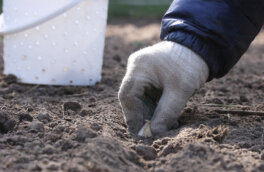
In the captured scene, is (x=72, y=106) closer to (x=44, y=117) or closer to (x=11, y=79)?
(x=44, y=117)

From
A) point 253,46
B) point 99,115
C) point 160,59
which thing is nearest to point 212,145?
point 160,59

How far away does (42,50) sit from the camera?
7.49 feet

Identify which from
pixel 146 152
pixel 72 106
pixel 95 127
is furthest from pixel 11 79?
pixel 146 152

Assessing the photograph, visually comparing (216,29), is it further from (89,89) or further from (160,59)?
(89,89)

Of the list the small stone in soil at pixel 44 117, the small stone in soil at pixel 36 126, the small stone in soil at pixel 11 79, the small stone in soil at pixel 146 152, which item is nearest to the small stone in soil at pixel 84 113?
the small stone in soil at pixel 44 117

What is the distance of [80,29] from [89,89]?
36 centimetres

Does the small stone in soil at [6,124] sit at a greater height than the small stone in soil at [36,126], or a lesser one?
lesser

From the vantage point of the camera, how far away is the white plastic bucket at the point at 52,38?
2199 mm

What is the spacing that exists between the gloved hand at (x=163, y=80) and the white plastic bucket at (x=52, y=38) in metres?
0.76

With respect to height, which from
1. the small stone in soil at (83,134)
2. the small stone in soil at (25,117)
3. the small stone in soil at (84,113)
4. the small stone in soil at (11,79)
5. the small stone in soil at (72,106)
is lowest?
the small stone in soil at (11,79)

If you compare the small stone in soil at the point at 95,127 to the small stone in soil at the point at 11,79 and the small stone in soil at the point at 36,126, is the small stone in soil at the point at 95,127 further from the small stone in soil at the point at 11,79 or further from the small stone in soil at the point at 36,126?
the small stone in soil at the point at 11,79

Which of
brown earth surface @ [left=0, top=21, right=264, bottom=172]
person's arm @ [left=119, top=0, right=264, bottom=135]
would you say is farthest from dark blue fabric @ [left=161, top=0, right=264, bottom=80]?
brown earth surface @ [left=0, top=21, right=264, bottom=172]

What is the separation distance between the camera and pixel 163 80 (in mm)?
1585

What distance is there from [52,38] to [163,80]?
0.94 meters
